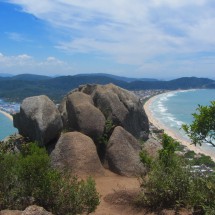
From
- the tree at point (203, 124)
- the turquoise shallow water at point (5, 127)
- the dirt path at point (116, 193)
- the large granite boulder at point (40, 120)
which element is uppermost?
the tree at point (203, 124)

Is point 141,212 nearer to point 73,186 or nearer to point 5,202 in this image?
point 73,186

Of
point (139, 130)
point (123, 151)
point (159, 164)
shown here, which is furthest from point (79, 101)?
point (159, 164)

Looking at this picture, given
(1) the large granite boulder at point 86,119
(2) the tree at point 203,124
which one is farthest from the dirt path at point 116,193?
(2) the tree at point 203,124

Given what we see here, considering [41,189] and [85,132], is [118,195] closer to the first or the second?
[41,189]

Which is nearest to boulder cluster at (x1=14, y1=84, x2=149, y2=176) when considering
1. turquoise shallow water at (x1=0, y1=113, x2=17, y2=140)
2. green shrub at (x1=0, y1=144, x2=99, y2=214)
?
green shrub at (x1=0, y1=144, x2=99, y2=214)

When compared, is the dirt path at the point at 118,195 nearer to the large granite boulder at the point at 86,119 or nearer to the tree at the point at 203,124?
the large granite boulder at the point at 86,119

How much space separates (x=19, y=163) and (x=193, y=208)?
4.81 m

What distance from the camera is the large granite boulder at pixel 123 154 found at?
53.4 ft

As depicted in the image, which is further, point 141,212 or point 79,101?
point 79,101

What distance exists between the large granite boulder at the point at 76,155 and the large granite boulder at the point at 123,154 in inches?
29.7

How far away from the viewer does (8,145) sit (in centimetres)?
1830

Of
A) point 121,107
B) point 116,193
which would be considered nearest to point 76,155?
point 116,193

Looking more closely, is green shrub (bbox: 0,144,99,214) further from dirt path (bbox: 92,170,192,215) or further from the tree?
the tree

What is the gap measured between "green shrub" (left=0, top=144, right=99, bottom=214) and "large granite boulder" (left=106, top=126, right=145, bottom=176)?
650 centimetres
